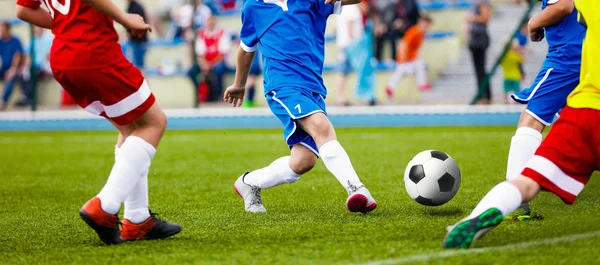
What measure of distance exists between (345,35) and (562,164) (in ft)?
40.9

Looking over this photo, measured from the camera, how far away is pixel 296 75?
5.85m

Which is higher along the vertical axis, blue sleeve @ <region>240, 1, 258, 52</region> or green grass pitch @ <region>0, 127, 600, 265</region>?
blue sleeve @ <region>240, 1, 258, 52</region>

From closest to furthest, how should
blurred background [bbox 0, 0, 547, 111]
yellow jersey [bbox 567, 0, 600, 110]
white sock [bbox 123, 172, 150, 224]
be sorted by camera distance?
yellow jersey [bbox 567, 0, 600, 110], white sock [bbox 123, 172, 150, 224], blurred background [bbox 0, 0, 547, 111]

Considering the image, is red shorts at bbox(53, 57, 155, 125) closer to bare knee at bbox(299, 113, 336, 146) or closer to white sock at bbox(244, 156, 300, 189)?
bare knee at bbox(299, 113, 336, 146)

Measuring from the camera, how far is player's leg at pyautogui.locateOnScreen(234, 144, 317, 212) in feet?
19.7

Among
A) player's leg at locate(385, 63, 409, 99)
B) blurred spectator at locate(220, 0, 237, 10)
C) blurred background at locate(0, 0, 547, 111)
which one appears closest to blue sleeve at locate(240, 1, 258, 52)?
blurred background at locate(0, 0, 547, 111)

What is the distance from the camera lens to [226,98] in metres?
6.39

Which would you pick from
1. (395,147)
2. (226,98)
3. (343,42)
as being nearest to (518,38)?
(343,42)

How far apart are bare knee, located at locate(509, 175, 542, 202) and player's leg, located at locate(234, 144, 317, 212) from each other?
1.95 metres

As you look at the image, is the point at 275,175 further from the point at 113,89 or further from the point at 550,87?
the point at 550,87

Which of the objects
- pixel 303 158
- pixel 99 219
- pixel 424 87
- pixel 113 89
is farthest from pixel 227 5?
pixel 99 219

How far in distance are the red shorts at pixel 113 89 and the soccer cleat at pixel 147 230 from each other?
597 millimetres

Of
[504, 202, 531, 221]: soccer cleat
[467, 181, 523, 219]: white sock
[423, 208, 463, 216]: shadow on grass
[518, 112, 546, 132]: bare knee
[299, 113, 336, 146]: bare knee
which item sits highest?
[467, 181, 523, 219]: white sock

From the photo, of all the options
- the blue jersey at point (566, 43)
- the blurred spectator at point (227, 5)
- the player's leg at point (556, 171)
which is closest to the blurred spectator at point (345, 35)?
the blurred spectator at point (227, 5)
